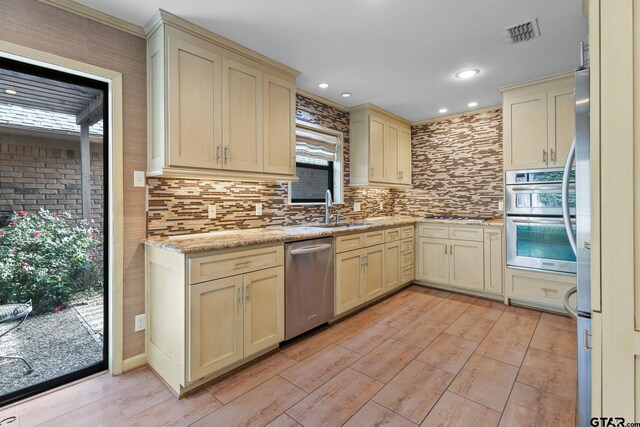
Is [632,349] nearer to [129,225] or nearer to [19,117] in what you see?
[129,225]

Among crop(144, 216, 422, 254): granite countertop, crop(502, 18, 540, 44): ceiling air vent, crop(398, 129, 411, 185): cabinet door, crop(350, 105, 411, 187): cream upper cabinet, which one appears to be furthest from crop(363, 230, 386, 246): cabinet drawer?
crop(502, 18, 540, 44): ceiling air vent

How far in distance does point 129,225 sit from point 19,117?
0.87 meters

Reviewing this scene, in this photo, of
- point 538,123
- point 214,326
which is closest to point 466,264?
point 538,123

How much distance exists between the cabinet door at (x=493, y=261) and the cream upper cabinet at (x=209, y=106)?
8.43 feet

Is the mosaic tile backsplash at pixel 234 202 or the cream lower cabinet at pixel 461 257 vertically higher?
the mosaic tile backsplash at pixel 234 202

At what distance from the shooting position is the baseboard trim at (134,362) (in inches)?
84.4

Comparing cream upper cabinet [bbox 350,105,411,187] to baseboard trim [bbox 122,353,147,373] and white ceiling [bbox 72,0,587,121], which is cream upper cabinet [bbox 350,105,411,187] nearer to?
white ceiling [bbox 72,0,587,121]

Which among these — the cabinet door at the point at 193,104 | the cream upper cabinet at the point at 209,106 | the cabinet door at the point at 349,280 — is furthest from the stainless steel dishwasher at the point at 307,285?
the cabinet door at the point at 193,104

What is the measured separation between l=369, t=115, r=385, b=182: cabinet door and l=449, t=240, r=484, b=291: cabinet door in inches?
49.6

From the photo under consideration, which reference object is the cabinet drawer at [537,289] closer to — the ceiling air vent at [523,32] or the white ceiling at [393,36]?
the white ceiling at [393,36]

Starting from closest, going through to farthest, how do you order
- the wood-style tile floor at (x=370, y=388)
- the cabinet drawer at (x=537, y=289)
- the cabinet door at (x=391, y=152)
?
1. the wood-style tile floor at (x=370, y=388)
2. the cabinet drawer at (x=537, y=289)
3. the cabinet door at (x=391, y=152)

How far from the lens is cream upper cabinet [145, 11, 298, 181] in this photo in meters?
2.05

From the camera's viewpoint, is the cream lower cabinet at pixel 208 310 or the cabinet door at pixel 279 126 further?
the cabinet door at pixel 279 126

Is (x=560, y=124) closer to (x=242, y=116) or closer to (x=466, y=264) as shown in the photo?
(x=466, y=264)
